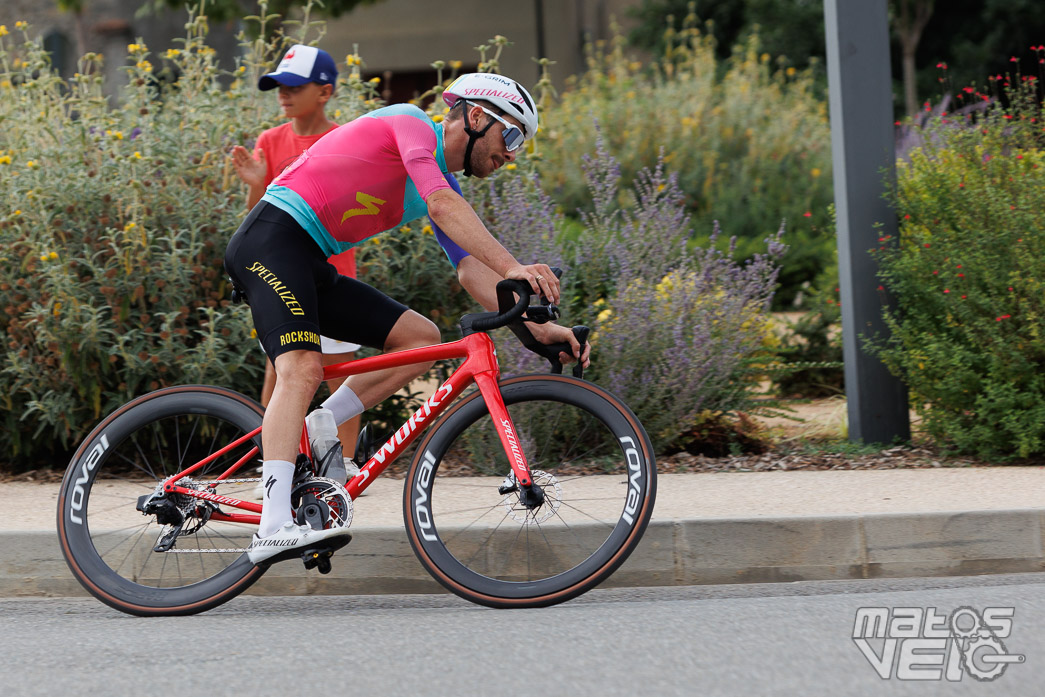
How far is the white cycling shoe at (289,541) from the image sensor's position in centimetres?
408

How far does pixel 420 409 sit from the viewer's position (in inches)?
171

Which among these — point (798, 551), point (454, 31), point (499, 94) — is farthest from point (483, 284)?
point (454, 31)

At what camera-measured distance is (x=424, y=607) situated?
4.39 meters

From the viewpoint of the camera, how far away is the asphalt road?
3.36m

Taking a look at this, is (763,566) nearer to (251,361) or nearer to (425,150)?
(425,150)

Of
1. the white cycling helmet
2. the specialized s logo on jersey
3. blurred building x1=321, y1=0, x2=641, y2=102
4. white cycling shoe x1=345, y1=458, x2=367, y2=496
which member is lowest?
white cycling shoe x1=345, y1=458, x2=367, y2=496

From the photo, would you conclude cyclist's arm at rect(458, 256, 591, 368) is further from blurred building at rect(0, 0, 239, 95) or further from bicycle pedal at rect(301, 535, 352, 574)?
blurred building at rect(0, 0, 239, 95)

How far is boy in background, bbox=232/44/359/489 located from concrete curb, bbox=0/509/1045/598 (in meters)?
0.62

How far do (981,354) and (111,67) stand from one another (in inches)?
731

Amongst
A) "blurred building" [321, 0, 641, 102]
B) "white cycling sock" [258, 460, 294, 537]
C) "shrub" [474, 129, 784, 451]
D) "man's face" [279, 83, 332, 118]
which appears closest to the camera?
"white cycling sock" [258, 460, 294, 537]

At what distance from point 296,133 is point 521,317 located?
1.85 m

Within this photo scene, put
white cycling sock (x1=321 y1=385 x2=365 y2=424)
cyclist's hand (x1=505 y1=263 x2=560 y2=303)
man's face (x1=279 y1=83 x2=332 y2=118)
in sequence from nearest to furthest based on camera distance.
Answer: cyclist's hand (x1=505 y1=263 x2=560 y2=303), white cycling sock (x1=321 y1=385 x2=365 y2=424), man's face (x1=279 y1=83 x2=332 y2=118)

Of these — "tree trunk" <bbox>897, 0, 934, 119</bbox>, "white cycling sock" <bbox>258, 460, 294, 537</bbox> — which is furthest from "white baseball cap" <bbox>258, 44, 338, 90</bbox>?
"tree trunk" <bbox>897, 0, 934, 119</bbox>

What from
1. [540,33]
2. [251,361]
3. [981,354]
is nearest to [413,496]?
[251,361]
